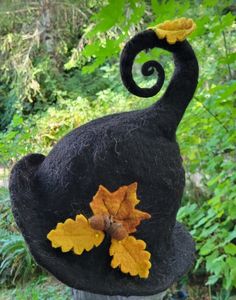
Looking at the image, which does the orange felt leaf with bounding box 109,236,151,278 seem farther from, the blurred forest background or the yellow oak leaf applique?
the blurred forest background

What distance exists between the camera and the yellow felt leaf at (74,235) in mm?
668

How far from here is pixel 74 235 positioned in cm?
67

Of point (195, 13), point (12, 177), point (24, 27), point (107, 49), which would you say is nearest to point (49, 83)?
point (24, 27)

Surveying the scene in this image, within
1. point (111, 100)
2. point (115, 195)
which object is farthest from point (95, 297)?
point (111, 100)

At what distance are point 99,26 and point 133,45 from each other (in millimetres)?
313

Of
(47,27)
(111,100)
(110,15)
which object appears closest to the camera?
(110,15)

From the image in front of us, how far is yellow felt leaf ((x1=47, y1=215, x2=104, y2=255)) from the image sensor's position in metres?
0.67

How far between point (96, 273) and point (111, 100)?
3.26 metres

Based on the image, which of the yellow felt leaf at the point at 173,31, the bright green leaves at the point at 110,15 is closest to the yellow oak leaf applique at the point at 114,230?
the yellow felt leaf at the point at 173,31

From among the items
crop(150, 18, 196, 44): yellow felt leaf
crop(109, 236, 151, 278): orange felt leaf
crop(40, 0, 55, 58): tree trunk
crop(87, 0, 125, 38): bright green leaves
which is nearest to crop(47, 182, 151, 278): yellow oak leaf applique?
crop(109, 236, 151, 278): orange felt leaf

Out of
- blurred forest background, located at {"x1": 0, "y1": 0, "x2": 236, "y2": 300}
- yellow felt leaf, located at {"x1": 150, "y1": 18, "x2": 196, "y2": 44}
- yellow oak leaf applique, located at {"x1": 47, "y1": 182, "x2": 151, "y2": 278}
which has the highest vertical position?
yellow felt leaf, located at {"x1": 150, "y1": 18, "x2": 196, "y2": 44}

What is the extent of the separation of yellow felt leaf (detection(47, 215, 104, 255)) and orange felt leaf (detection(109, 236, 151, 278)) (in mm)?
39

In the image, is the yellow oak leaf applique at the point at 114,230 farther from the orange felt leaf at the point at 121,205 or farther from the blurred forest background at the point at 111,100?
the blurred forest background at the point at 111,100

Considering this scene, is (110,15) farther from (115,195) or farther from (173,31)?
(115,195)
